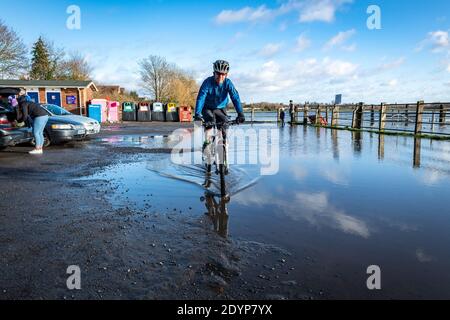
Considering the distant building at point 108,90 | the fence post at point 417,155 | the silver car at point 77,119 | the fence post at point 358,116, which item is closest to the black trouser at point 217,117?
the fence post at point 417,155

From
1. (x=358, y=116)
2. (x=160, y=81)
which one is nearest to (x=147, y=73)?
(x=160, y=81)

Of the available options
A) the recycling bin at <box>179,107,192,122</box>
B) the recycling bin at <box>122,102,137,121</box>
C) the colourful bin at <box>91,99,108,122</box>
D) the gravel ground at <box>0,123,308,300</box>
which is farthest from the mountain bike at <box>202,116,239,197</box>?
the recycling bin at <box>122,102,137,121</box>

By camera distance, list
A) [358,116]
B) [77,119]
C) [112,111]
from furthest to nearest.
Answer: [112,111]
[358,116]
[77,119]

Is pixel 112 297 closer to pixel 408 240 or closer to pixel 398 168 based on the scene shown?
pixel 408 240

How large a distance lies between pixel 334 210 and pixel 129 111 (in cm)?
3514

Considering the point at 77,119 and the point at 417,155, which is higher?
the point at 77,119

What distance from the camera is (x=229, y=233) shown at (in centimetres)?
382

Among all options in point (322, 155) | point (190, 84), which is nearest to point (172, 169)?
point (322, 155)

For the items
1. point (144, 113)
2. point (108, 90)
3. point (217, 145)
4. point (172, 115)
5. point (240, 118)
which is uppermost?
point (108, 90)

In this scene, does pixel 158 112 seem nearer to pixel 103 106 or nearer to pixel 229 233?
pixel 103 106

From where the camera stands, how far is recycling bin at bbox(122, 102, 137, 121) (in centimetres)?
3719
